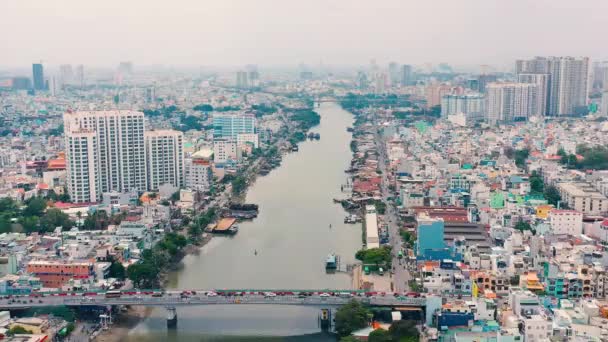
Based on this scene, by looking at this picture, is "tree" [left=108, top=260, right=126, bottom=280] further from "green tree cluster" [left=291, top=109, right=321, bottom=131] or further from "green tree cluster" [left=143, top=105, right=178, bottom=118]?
"green tree cluster" [left=143, top=105, right=178, bottom=118]

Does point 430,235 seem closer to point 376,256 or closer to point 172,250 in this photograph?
point 376,256

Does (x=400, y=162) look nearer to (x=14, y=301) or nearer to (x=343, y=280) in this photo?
(x=343, y=280)

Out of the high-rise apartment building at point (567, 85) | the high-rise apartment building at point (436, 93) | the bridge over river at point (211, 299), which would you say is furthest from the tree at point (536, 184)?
the high-rise apartment building at point (436, 93)

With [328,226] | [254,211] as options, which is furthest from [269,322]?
[254,211]

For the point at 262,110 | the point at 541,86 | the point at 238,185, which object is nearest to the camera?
the point at 238,185

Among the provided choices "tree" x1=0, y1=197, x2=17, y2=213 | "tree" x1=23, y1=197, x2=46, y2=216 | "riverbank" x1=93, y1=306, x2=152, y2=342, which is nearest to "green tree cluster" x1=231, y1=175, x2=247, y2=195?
"tree" x1=23, y1=197, x2=46, y2=216

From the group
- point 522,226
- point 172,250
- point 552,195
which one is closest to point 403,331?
point 172,250
